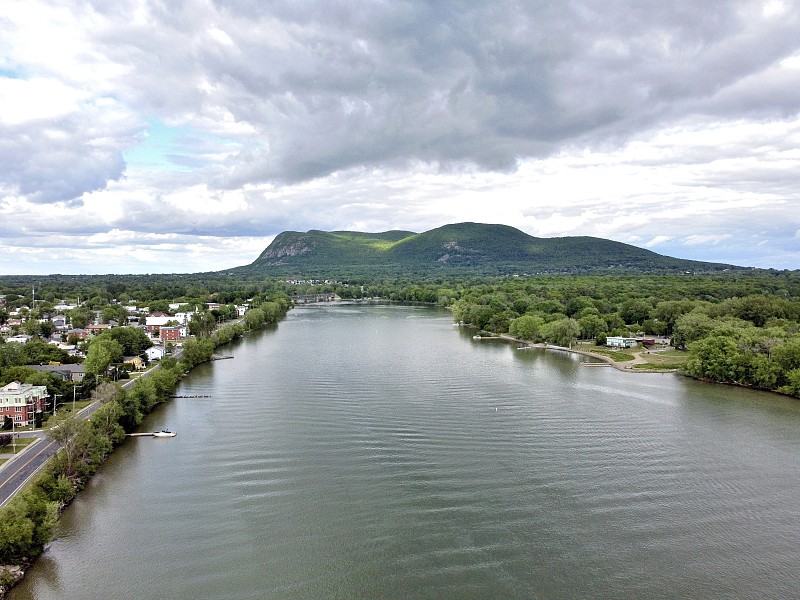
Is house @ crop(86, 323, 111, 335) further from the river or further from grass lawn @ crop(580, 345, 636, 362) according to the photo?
grass lawn @ crop(580, 345, 636, 362)

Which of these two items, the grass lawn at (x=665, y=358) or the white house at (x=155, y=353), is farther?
the white house at (x=155, y=353)

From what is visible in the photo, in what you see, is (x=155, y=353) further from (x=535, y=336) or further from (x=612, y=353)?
(x=612, y=353)

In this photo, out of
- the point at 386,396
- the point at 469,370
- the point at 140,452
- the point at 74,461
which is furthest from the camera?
the point at 469,370

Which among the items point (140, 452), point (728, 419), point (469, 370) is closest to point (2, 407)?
point (140, 452)

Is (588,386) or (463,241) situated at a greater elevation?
(463,241)

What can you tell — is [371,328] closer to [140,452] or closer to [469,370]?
[469,370]

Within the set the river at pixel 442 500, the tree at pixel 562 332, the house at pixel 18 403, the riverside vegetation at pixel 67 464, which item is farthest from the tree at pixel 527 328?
the house at pixel 18 403

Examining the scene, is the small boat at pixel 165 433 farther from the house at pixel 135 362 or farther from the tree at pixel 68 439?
the house at pixel 135 362
